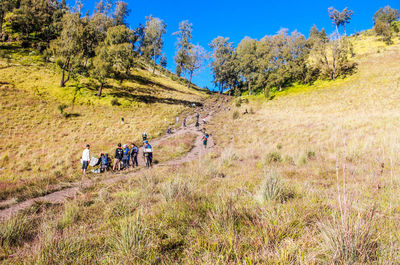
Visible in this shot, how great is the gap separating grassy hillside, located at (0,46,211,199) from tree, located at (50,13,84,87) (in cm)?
486

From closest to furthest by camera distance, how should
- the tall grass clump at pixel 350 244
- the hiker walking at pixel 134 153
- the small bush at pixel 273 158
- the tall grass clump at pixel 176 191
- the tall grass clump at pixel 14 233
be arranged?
the tall grass clump at pixel 350 244
the tall grass clump at pixel 14 233
the tall grass clump at pixel 176 191
the small bush at pixel 273 158
the hiker walking at pixel 134 153

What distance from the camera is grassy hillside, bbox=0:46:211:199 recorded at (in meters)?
13.0

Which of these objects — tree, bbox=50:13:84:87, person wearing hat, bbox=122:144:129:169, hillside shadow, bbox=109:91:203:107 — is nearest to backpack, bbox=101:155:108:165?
person wearing hat, bbox=122:144:129:169

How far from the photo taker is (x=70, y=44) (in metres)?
34.2

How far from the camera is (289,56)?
2066 inches

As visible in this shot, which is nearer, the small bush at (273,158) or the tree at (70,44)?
the small bush at (273,158)

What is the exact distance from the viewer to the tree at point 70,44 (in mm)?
34438

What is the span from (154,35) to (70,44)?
3769 centimetres

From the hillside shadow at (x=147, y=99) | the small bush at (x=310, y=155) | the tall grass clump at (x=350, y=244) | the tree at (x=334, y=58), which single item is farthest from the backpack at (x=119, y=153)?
the tree at (x=334, y=58)

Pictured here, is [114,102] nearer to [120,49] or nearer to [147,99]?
[147,99]

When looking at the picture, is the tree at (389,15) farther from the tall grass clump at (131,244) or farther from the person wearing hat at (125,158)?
the tall grass clump at (131,244)

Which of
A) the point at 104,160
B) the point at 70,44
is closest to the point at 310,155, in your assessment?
the point at 104,160

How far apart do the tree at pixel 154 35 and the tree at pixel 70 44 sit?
107 feet

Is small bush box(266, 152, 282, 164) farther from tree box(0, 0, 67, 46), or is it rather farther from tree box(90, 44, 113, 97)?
tree box(0, 0, 67, 46)
